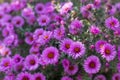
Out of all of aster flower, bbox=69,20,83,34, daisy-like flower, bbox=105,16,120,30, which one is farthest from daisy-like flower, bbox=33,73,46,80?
daisy-like flower, bbox=105,16,120,30

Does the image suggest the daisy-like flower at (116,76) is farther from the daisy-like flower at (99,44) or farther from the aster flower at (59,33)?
the aster flower at (59,33)

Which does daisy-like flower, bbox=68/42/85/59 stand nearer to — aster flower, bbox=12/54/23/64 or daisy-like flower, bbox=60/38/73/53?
daisy-like flower, bbox=60/38/73/53

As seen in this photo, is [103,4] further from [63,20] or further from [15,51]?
[15,51]

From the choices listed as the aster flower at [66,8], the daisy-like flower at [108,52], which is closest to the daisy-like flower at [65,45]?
the daisy-like flower at [108,52]

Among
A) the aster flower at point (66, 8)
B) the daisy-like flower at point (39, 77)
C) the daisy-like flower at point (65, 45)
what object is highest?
the aster flower at point (66, 8)

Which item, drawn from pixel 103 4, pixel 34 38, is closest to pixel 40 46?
pixel 34 38

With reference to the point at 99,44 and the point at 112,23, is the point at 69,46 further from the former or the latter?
the point at 112,23
